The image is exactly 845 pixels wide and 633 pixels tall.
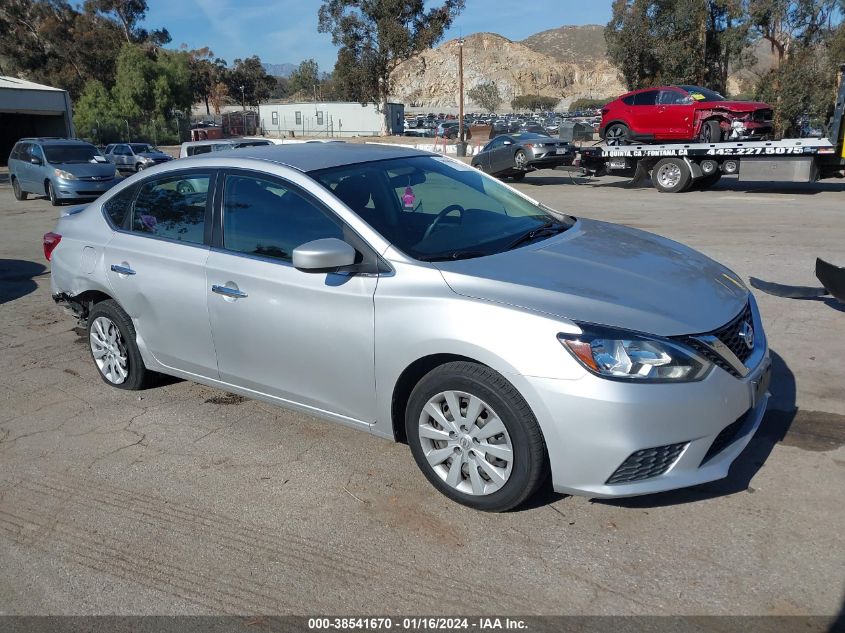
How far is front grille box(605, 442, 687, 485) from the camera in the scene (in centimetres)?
318

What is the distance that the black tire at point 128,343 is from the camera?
507cm

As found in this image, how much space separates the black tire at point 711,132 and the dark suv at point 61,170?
15.1 meters

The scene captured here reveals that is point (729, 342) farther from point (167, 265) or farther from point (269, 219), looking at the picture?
point (167, 265)

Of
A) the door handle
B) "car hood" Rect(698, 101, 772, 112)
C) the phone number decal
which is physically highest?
"car hood" Rect(698, 101, 772, 112)

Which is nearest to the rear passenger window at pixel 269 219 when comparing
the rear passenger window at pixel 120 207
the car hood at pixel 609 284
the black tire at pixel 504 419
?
the car hood at pixel 609 284

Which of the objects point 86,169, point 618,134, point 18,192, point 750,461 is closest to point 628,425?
point 750,461

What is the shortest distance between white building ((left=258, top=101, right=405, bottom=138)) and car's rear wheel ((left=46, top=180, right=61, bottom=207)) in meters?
44.8

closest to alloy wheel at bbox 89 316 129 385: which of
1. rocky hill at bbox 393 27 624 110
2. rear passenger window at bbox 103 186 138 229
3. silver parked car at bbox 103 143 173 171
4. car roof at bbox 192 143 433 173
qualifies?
rear passenger window at bbox 103 186 138 229

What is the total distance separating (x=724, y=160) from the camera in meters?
17.6

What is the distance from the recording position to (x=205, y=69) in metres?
96.1

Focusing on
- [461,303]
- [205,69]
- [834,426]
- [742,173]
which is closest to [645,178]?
[742,173]

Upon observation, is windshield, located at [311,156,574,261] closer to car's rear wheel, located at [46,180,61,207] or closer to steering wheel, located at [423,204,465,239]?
steering wheel, located at [423,204,465,239]

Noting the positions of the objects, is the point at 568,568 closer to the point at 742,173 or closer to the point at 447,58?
the point at 742,173

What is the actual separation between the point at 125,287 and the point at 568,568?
11.1 feet
